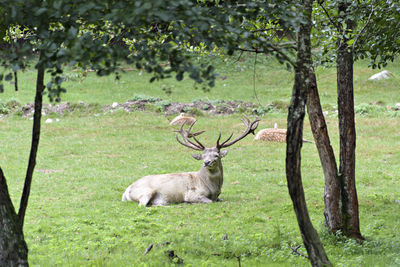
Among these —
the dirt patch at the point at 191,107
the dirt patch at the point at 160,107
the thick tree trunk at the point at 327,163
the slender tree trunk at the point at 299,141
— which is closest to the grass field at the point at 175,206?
the thick tree trunk at the point at 327,163

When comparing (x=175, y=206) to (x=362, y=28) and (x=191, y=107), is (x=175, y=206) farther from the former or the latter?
(x=191, y=107)

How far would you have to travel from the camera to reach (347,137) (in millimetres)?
8586

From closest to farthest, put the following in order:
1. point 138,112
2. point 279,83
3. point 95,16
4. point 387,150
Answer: point 95,16 → point 387,150 → point 138,112 → point 279,83

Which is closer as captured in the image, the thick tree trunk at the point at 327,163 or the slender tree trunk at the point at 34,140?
the slender tree trunk at the point at 34,140

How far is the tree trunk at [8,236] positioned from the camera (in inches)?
220

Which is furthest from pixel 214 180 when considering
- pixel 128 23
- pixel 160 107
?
pixel 160 107

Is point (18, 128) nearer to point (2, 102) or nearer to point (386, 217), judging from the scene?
point (2, 102)

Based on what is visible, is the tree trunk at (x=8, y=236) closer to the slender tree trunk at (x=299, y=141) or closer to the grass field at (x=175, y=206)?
the grass field at (x=175, y=206)

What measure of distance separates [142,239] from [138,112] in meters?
17.9

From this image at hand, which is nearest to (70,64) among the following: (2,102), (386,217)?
(386,217)

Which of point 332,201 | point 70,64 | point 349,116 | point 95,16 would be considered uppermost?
point 95,16

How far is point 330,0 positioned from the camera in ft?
27.8

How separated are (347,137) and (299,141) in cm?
354

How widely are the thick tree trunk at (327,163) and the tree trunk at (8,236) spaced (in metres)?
4.55
